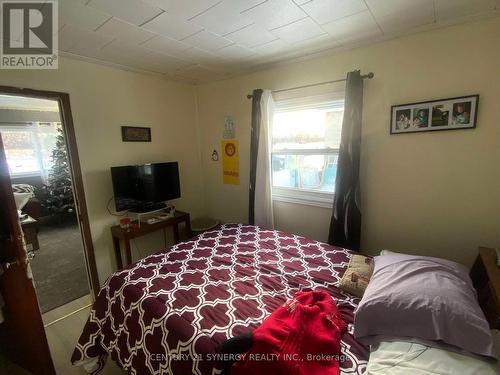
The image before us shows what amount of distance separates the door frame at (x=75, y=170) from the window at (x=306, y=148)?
6.68 feet

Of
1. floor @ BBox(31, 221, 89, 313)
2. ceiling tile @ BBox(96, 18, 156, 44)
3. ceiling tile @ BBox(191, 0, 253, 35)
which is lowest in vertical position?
floor @ BBox(31, 221, 89, 313)

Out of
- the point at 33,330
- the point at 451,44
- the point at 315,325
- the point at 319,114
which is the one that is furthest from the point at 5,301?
the point at 451,44

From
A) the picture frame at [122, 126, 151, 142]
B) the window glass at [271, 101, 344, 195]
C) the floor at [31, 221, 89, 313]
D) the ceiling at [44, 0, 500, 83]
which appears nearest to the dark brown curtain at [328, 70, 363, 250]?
the window glass at [271, 101, 344, 195]

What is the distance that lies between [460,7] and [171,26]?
1954mm

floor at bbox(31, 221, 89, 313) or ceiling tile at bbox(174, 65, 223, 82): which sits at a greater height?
ceiling tile at bbox(174, 65, 223, 82)

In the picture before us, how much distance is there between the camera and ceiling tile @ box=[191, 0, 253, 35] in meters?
1.53

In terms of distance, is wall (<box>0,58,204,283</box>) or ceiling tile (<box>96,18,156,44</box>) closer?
ceiling tile (<box>96,18,156,44</box>)

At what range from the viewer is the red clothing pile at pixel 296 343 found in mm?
998

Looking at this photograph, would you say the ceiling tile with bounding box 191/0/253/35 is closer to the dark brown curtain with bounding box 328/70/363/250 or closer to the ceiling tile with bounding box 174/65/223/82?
the ceiling tile with bounding box 174/65/223/82

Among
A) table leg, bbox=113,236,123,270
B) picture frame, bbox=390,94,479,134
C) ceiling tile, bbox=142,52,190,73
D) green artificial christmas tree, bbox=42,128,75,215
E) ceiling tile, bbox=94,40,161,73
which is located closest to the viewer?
picture frame, bbox=390,94,479,134

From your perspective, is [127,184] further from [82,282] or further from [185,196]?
[82,282]

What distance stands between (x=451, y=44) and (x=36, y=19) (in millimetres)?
2894

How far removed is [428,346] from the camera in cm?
100

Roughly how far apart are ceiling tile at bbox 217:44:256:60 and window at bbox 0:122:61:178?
16.6 feet
